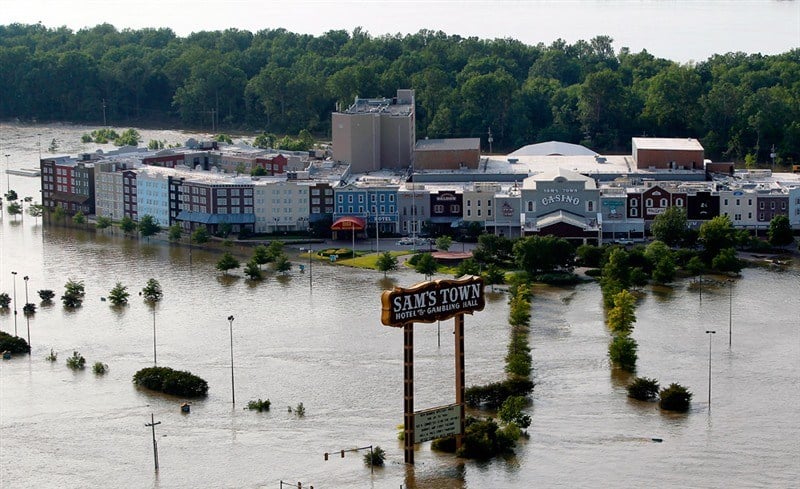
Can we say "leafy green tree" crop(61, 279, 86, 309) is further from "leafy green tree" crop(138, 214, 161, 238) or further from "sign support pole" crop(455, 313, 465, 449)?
"sign support pole" crop(455, 313, 465, 449)

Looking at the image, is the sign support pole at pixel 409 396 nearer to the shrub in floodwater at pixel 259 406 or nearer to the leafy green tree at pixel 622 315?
the shrub in floodwater at pixel 259 406

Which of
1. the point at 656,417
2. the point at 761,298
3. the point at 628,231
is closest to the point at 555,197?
the point at 628,231

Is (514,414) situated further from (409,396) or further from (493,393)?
(409,396)

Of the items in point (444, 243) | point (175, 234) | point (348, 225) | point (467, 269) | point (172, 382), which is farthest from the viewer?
point (175, 234)

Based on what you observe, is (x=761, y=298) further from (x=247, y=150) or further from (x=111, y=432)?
(x=247, y=150)

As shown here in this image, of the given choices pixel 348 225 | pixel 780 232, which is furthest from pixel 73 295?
pixel 780 232

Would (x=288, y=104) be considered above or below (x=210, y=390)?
above

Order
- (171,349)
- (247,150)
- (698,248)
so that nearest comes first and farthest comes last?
1. (171,349)
2. (698,248)
3. (247,150)
